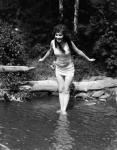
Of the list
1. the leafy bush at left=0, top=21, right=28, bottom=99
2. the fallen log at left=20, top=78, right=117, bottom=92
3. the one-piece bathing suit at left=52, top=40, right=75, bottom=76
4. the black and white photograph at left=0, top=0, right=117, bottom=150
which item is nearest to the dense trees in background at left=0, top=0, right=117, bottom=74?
the black and white photograph at left=0, top=0, right=117, bottom=150

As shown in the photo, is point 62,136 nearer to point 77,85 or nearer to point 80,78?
point 77,85

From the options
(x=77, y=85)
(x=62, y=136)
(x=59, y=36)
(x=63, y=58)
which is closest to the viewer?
(x=62, y=136)

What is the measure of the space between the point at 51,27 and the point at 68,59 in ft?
23.2

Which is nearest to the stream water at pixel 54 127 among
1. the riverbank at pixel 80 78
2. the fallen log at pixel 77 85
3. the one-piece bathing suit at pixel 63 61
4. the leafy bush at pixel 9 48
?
the riverbank at pixel 80 78

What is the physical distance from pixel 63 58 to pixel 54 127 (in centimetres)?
187

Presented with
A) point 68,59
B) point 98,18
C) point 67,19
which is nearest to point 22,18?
point 67,19

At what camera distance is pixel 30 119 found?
921 centimetres

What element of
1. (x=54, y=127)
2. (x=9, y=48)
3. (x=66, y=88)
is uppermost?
(x=9, y=48)

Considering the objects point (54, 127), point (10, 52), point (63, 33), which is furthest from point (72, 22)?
point (54, 127)

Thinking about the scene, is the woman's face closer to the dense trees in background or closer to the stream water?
the stream water

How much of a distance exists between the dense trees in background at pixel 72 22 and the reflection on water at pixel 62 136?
4041mm

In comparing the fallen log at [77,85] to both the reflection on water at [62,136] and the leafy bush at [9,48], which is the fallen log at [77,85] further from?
the reflection on water at [62,136]

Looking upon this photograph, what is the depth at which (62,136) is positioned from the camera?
26.1 ft

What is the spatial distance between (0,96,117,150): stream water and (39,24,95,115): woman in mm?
475
